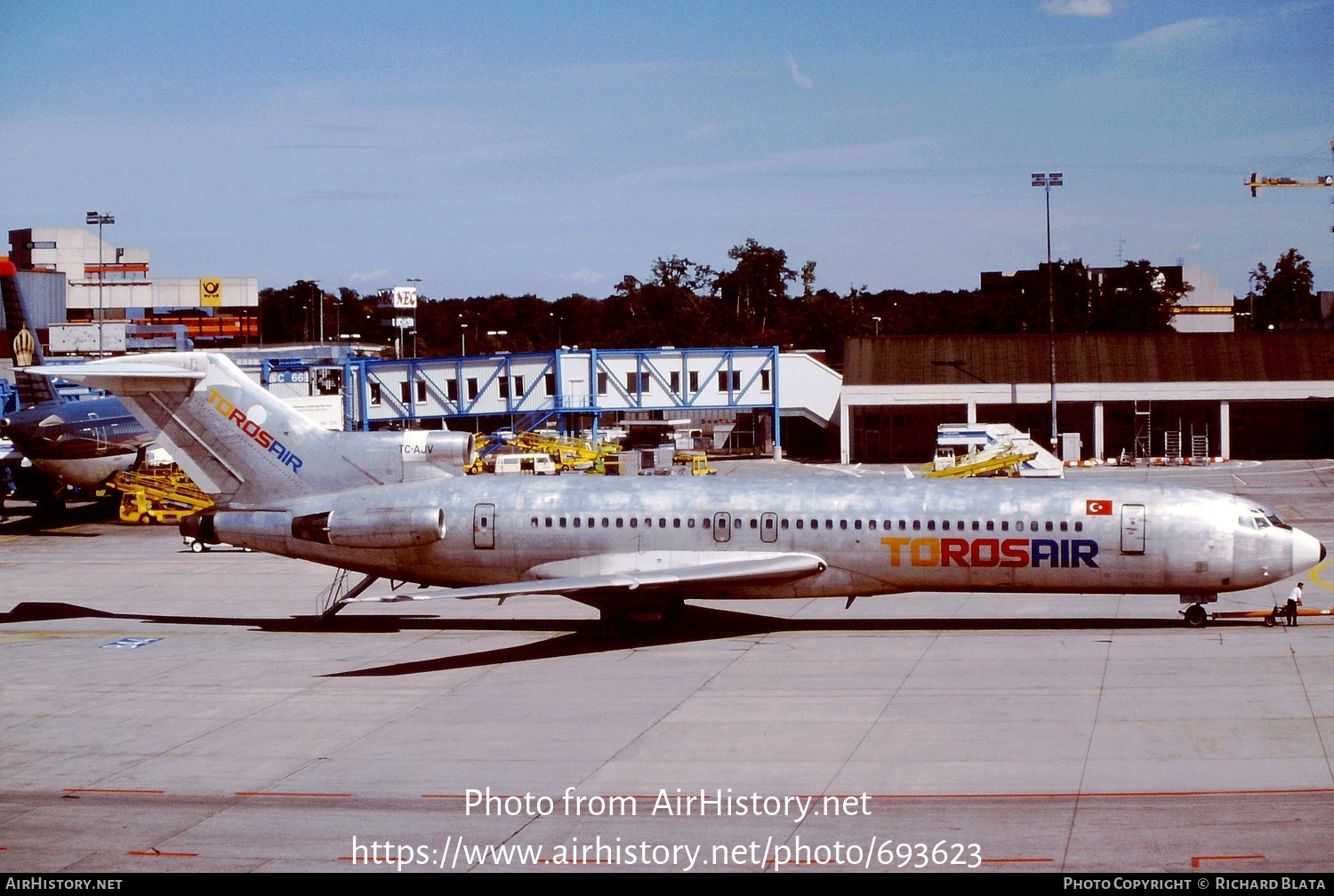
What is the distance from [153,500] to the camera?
190 feet

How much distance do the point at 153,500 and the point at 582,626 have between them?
110 feet

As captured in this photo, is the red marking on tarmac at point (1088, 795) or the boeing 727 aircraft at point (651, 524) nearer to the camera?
the red marking on tarmac at point (1088, 795)

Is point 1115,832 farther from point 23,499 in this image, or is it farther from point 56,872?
point 23,499

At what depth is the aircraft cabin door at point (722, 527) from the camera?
29.3m

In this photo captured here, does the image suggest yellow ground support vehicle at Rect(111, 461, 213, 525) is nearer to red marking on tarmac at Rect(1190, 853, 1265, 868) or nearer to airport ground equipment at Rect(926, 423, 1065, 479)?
airport ground equipment at Rect(926, 423, 1065, 479)

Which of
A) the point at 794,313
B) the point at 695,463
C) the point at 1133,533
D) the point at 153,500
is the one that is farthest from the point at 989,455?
the point at 794,313

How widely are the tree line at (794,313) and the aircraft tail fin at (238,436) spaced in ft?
289

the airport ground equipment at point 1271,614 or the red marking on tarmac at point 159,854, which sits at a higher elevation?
the airport ground equipment at point 1271,614

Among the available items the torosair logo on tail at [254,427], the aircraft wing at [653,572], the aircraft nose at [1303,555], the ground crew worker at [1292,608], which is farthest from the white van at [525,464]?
the aircraft nose at [1303,555]

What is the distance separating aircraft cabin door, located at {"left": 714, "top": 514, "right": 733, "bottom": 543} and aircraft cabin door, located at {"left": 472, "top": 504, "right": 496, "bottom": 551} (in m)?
5.02

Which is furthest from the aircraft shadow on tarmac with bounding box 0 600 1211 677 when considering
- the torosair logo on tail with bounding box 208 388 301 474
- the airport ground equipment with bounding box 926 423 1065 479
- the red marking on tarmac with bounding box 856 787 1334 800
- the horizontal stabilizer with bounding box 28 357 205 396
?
the airport ground equipment with bounding box 926 423 1065 479

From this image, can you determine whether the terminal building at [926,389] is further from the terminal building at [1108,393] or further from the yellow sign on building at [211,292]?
the yellow sign on building at [211,292]

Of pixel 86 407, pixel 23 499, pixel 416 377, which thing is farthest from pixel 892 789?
pixel 416 377

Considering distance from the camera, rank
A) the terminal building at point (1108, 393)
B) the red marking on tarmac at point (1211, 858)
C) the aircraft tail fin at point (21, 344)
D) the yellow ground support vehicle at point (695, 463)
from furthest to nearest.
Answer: the terminal building at point (1108, 393)
the yellow ground support vehicle at point (695, 463)
the aircraft tail fin at point (21, 344)
the red marking on tarmac at point (1211, 858)
